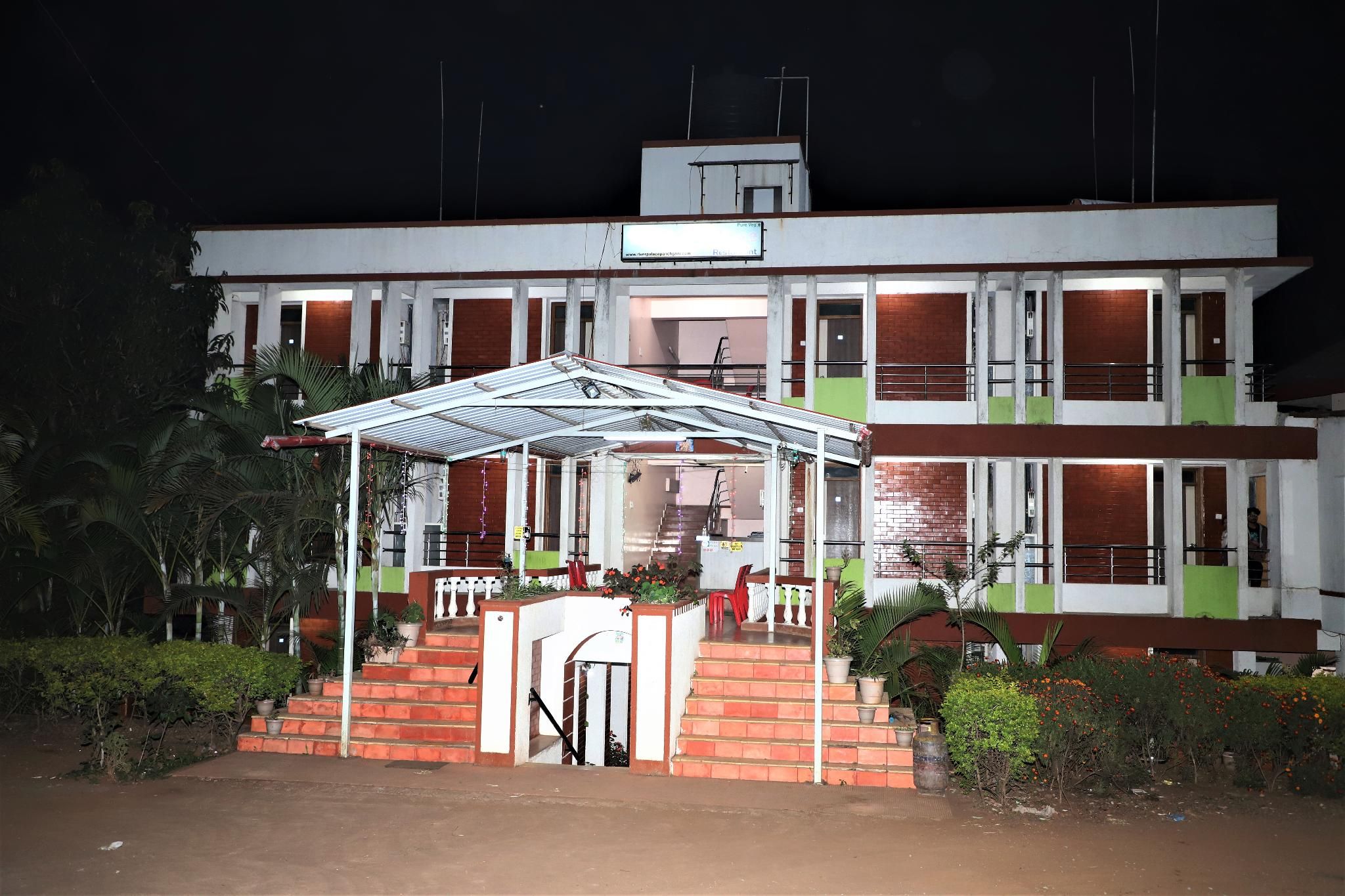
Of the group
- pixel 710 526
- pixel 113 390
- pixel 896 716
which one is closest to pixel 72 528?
pixel 113 390

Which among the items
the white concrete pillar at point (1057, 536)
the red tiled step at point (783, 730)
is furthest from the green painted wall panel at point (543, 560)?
the white concrete pillar at point (1057, 536)

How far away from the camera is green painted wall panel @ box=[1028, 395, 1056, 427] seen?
16172 millimetres

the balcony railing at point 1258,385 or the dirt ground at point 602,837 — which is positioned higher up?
the balcony railing at point 1258,385

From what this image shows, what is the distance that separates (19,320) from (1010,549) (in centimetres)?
1455

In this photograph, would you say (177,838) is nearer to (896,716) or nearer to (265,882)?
(265,882)

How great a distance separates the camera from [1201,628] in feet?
50.4

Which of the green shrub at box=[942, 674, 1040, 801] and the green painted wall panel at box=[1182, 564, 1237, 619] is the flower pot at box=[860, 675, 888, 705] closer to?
the green shrub at box=[942, 674, 1040, 801]

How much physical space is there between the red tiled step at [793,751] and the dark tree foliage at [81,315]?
875 centimetres

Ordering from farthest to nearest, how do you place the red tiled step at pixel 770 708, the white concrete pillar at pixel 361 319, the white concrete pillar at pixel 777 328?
the white concrete pillar at pixel 361 319, the white concrete pillar at pixel 777 328, the red tiled step at pixel 770 708

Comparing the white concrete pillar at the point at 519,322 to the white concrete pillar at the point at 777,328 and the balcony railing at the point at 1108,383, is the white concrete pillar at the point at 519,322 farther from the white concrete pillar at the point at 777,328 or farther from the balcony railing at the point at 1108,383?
the balcony railing at the point at 1108,383

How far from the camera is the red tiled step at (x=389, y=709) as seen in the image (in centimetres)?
1131

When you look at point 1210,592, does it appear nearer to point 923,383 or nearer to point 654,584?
point 923,383

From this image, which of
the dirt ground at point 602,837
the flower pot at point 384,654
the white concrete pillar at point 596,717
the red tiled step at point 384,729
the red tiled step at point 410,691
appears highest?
the flower pot at point 384,654

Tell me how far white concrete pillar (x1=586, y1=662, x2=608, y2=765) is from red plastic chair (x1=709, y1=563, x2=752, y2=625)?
2708 mm
